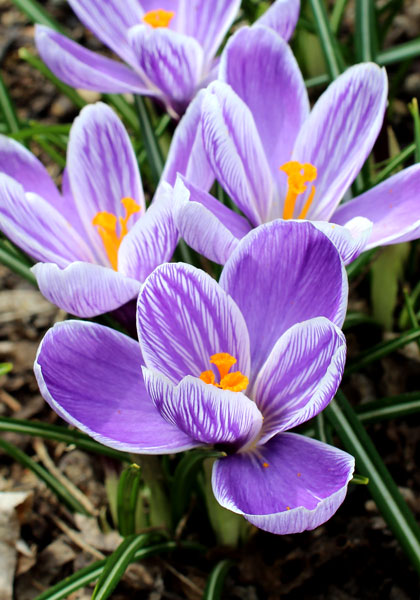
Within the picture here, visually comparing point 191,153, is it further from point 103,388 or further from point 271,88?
point 103,388

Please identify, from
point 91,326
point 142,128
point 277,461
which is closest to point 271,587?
point 277,461

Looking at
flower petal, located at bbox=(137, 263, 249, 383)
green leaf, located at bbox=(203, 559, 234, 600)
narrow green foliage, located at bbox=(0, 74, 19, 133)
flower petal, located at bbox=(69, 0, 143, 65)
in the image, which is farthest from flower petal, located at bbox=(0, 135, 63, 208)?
green leaf, located at bbox=(203, 559, 234, 600)

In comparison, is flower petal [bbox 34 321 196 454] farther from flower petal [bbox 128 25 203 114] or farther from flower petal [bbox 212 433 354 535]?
flower petal [bbox 128 25 203 114]

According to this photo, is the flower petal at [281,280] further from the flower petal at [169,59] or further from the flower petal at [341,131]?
the flower petal at [169,59]

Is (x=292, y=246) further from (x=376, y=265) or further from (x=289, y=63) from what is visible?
(x=376, y=265)

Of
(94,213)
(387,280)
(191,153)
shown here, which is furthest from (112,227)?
(387,280)
